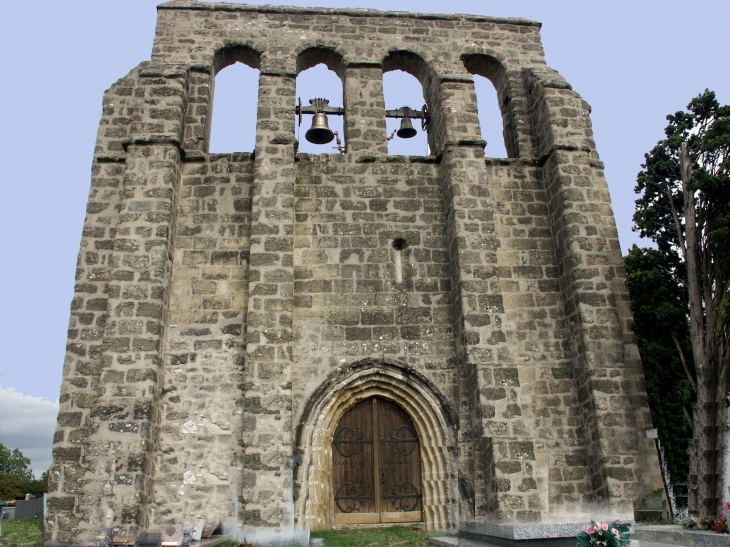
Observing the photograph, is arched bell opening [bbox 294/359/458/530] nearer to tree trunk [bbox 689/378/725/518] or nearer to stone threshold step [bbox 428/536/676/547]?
stone threshold step [bbox 428/536/676/547]

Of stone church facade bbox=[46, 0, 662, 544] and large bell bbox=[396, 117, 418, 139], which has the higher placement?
large bell bbox=[396, 117, 418, 139]

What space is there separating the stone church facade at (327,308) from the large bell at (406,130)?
1.28 feet

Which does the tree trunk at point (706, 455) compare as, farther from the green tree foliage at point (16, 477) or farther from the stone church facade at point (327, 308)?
the green tree foliage at point (16, 477)

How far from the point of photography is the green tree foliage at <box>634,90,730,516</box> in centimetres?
759

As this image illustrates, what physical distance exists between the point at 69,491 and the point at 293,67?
6.98 meters

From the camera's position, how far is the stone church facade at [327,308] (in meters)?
7.34

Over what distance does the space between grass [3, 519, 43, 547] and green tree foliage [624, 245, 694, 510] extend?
8.39m

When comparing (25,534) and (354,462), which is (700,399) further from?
(25,534)

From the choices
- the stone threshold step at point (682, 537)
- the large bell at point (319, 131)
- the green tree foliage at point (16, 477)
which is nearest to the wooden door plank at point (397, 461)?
the stone threshold step at point (682, 537)

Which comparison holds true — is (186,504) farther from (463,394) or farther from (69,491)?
(463,394)

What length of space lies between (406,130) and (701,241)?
498cm

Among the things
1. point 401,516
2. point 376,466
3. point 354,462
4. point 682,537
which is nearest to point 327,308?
point 354,462

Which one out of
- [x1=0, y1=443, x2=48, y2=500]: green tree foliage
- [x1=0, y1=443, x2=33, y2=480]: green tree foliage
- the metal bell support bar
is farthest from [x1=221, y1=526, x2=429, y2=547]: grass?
[x1=0, y1=443, x2=33, y2=480]: green tree foliage

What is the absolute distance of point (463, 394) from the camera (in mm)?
7996
